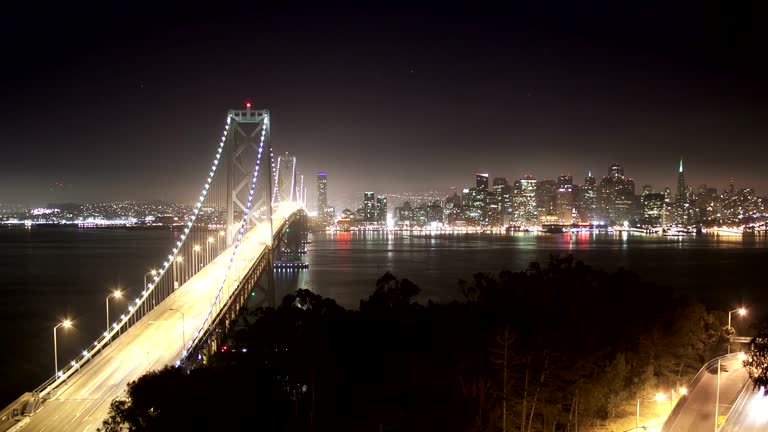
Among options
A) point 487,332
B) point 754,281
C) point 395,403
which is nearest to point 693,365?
point 487,332

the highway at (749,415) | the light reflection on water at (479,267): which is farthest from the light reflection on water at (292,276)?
the highway at (749,415)

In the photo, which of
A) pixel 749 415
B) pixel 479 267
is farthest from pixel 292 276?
pixel 749 415

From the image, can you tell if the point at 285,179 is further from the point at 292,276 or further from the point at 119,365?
the point at 119,365

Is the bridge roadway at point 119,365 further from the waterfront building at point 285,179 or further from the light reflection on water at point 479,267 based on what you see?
the waterfront building at point 285,179

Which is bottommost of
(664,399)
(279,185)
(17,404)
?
(664,399)

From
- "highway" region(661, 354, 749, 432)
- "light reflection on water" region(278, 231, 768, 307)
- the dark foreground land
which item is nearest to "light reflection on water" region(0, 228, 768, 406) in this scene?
"light reflection on water" region(278, 231, 768, 307)

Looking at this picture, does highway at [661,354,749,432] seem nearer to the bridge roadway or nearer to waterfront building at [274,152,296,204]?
the bridge roadway

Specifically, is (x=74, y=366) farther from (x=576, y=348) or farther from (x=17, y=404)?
(x=576, y=348)
